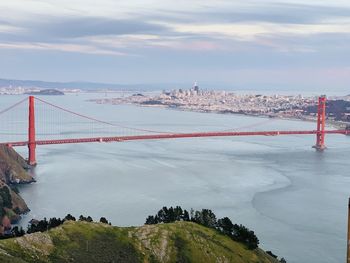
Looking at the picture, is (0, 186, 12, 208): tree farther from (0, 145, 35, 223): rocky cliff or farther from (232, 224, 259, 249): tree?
(232, 224, 259, 249): tree

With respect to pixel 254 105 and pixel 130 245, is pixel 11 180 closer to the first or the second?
pixel 130 245

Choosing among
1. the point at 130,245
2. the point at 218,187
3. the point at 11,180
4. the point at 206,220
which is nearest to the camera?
the point at 130,245

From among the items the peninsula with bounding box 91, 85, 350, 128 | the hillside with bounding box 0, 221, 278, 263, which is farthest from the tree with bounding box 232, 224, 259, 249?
the peninsula with bounding box 91, 85, 350, 128

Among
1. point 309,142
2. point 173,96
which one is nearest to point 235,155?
point 309,142

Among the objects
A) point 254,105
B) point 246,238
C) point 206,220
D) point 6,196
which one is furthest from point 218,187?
point 254,105

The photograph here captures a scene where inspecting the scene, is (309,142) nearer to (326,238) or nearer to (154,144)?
(154,144)
